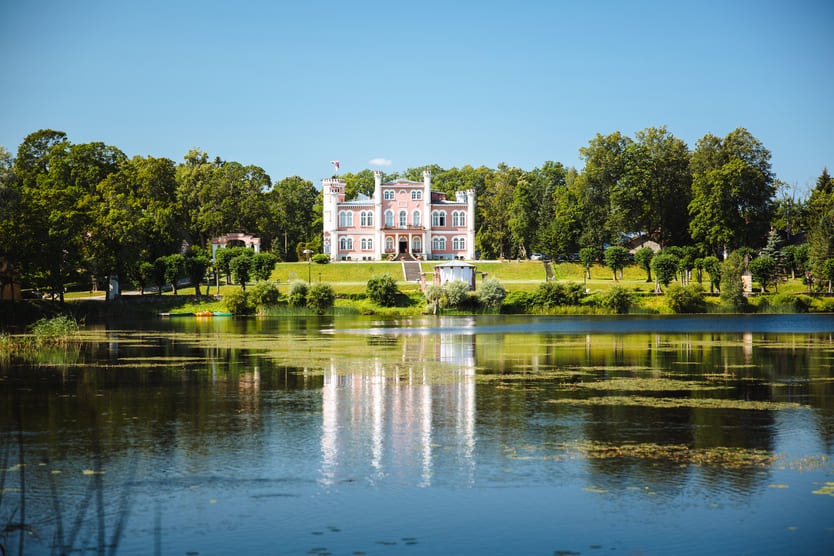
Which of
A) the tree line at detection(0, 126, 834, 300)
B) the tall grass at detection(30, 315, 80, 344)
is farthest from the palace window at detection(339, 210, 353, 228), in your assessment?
the tall grass at detection(30, 315, 80, 344)

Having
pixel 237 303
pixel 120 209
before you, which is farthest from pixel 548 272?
pixel 120 209

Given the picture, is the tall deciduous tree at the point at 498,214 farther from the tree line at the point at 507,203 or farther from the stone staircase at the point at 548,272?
the stone staircase at the point at 548,272

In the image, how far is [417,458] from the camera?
40.7 feet

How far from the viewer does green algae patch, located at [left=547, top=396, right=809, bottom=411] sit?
17.2 m

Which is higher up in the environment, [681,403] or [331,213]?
[331,213]

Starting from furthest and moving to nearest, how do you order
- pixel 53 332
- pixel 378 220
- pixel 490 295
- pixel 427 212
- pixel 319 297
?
1. pixel 427 212
2. pixel 378 220
3. pixel 319 297
4. pixel 490 295
5. pixel 53 332

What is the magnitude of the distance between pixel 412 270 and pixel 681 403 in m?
76.3

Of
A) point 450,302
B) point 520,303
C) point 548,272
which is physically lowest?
point 520,303

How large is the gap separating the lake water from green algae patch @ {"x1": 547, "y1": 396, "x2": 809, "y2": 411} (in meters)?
0.07

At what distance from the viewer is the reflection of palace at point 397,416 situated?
12.3 meters

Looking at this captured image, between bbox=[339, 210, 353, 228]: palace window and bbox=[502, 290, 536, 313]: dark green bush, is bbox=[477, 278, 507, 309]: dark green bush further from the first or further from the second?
bbox=[339, 210, 353, 228]: palace window

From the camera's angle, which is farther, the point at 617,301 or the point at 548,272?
the point at 548,272

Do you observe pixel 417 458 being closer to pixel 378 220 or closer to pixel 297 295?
pixel 297 295

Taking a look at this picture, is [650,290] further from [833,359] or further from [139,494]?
[139,494]
